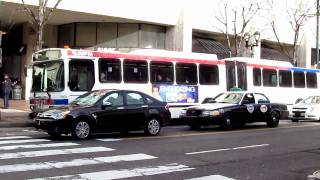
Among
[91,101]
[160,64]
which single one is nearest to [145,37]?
[160,64]

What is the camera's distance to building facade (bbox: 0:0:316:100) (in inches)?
1235

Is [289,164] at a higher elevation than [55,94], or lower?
lower

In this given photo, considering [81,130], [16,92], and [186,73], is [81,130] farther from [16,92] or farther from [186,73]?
[16,92]

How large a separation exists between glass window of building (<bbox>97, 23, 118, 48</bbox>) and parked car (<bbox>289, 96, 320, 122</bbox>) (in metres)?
12.6

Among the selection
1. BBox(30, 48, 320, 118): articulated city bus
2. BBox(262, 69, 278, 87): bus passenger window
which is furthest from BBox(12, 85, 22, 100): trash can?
BBox(262, 69, 278, 87): bus passenger window

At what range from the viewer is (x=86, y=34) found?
33688mm

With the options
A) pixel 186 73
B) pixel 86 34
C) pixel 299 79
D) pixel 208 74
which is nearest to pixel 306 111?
pixel 299 79

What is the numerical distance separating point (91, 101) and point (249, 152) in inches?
198

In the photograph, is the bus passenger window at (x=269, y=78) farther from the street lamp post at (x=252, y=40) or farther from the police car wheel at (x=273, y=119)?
the street lamp post at (x=252, y=40)

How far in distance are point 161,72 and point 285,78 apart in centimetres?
935

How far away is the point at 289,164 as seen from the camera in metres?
11.6

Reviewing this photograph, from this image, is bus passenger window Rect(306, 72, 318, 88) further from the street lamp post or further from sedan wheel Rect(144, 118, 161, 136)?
sedan wheel Rect(144, 118, 161, 136)

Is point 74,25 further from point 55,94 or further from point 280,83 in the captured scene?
point 55,94

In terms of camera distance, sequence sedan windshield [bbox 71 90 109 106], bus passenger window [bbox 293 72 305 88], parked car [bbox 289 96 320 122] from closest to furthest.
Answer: sedan windshield [bbox 71 90 109 106] → parked car [bbox 289 96 320 122] → bus passenger window [bbox 293 72 305 88]
